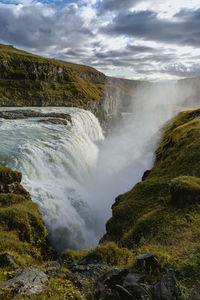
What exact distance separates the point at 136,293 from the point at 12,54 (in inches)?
4257

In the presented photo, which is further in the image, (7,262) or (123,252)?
(123,252)

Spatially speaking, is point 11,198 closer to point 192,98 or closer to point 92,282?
point 92,282

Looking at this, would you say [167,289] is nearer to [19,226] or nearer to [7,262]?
[7,262]

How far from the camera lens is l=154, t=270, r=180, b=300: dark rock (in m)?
5.34

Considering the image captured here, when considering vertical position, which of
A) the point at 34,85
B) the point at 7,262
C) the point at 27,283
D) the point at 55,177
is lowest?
the point at 55,177

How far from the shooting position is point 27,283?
629cm

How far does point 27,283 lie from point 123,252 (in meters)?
4.62

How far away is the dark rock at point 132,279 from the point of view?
6080 millimetres

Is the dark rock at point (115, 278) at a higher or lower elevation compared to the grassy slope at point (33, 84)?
lower

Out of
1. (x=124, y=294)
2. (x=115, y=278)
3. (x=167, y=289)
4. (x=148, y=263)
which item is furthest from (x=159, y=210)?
(x=124, y=294)

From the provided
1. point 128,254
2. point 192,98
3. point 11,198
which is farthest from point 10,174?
point 192,98

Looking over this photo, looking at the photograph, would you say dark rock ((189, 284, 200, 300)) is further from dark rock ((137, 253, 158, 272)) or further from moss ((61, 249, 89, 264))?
moss ((61, 249, 89, 264))

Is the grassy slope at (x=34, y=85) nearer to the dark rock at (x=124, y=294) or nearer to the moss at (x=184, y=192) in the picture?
the moss at (x=184, y=192)

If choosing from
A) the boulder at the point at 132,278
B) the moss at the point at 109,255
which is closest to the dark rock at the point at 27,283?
the boulder at the point at 132,278
